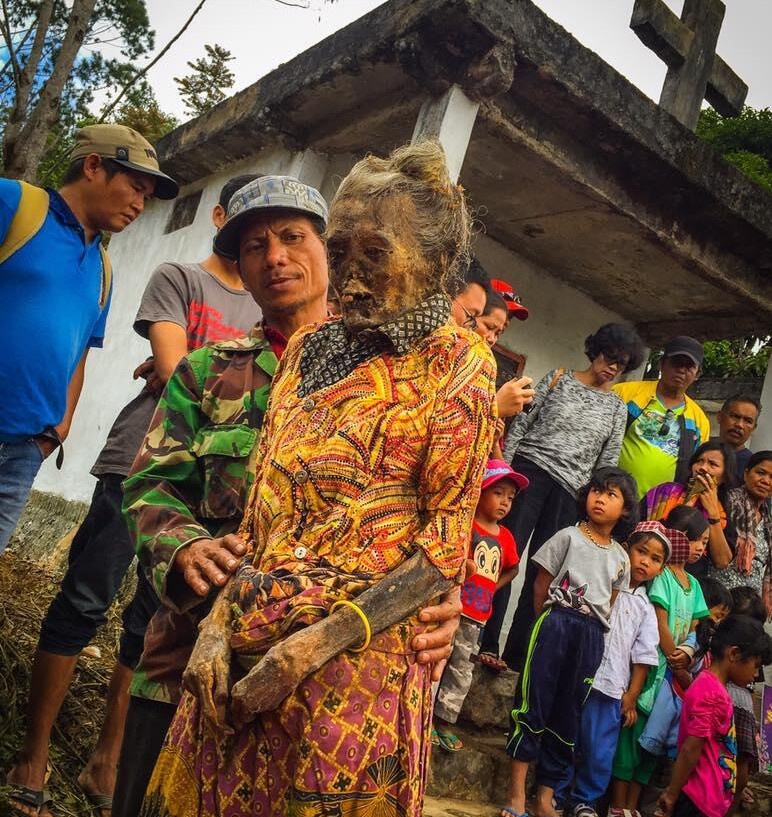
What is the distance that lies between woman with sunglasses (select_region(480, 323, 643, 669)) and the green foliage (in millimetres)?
8919

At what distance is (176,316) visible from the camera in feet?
10.6

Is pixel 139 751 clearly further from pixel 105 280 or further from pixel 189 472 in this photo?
pixel 105 280

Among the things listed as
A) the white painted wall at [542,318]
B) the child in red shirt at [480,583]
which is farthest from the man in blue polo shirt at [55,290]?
the white painted wall at [542,318]

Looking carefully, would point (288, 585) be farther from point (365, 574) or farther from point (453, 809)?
point (453, 809)

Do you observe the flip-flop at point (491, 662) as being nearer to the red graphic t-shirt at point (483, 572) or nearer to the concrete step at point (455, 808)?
the red graphic t-shirt at point (483, 572)

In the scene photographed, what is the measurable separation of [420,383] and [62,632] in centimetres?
210

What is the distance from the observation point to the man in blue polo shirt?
2.88 metres

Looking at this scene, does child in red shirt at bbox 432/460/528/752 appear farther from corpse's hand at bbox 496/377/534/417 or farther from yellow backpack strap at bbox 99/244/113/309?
yellow backpack strap at bbox 99/244/113/309

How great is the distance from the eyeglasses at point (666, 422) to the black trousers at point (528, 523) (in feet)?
3.17

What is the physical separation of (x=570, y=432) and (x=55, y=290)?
3430 mm

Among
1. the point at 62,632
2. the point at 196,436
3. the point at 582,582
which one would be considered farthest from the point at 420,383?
the point at 582,582

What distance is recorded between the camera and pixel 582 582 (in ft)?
14.8

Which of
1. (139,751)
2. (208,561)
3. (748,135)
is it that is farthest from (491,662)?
(748,135)

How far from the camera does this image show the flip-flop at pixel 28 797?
2795 mm
